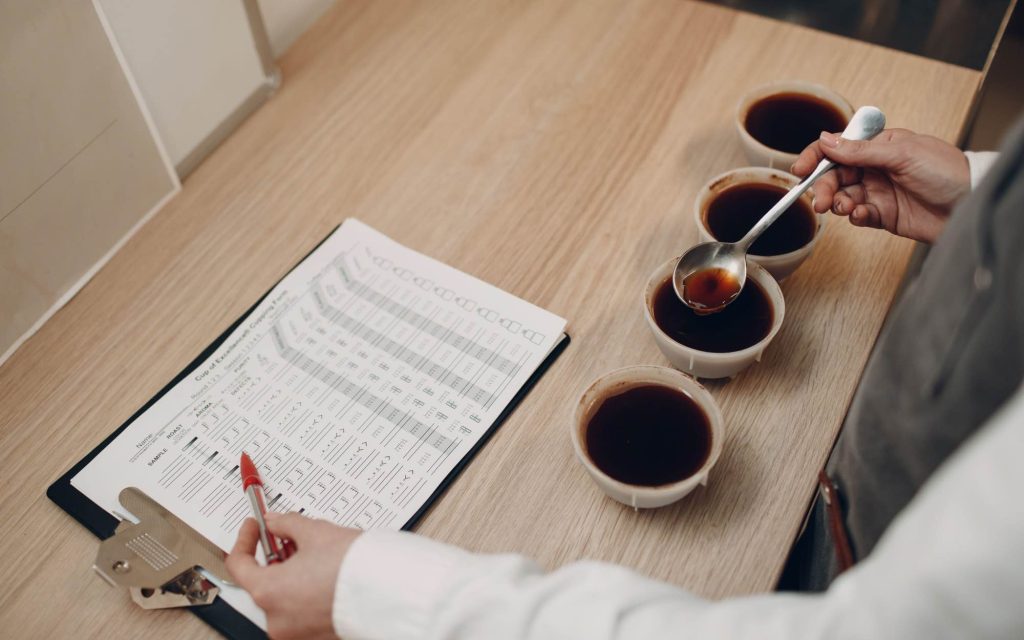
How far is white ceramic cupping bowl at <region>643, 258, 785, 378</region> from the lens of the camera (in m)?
0.77

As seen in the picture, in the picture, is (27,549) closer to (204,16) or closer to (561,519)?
(561,519)

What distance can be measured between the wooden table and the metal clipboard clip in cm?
2

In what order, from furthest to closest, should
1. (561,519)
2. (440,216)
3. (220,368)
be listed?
1. (440,216)
2. (220,368)
3. (561,519)

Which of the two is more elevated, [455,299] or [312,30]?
[312,30]

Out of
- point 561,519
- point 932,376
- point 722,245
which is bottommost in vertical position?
point 561,519

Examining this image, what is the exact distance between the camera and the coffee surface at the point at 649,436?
71cm

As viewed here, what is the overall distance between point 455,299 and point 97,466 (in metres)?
0.41

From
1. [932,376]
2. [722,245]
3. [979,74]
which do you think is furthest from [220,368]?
[979,74]

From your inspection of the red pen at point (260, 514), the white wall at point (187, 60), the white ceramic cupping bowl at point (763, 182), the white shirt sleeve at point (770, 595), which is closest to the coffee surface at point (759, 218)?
the white ceramic cupping bowl at point (763, 182)

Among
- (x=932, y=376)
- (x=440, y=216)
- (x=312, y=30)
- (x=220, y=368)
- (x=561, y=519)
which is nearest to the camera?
(x=932, y=376)

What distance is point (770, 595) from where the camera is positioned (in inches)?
21.3

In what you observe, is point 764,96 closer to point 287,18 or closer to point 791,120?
point 791,120

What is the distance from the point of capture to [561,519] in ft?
2.46

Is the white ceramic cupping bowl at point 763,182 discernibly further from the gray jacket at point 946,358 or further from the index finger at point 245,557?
the index finger at point 245,557
